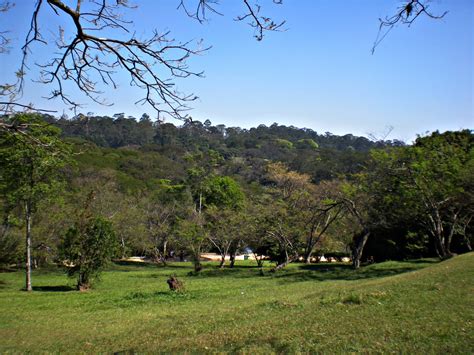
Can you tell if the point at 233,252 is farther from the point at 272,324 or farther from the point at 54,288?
the point at 272,324

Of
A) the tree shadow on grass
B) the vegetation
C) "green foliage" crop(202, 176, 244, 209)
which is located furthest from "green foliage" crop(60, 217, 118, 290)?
"green foliage" crop(202, 176, 244, 209)

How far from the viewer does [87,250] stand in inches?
777

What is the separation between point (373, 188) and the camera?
940 inches

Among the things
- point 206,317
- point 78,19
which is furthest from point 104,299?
point 78,19

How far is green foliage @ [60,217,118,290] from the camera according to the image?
19750mm

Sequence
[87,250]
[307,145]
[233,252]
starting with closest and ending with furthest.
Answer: [87,250] < [233,252] < [307,145]

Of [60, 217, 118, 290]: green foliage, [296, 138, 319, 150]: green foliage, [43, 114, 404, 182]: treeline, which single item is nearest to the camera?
[43, 114, 404, 182]: treeline

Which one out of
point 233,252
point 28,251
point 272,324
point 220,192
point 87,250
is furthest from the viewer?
point 220,192

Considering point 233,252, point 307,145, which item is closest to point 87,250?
point 233,252

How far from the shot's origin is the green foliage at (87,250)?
1975cm

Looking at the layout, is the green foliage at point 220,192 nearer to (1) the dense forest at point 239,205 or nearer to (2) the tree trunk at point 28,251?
(1) the dense forest at point 239,205

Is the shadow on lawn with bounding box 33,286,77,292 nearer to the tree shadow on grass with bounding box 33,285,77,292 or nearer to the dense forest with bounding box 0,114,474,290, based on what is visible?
the tree shadow on grass with bounding box 33,285,77,292

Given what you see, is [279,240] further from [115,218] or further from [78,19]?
[78,19]

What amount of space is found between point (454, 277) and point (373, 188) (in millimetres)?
13032
